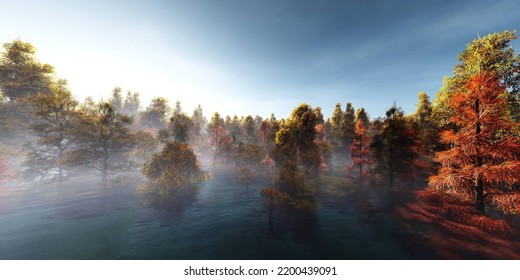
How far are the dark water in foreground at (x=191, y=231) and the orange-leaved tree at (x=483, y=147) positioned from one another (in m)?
5.82

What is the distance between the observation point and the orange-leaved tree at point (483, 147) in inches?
420

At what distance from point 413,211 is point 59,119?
51094 mm

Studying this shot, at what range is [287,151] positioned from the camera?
29.2 metres

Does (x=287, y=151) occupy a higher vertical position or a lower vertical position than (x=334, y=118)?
lower

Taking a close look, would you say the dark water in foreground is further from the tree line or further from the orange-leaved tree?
the orange-leaved tree

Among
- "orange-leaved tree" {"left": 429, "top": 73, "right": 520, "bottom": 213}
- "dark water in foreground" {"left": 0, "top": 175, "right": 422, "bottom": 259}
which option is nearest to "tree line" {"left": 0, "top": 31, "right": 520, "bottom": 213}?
"orange-leaved tree" {"left": 429, "top": 73, "right": 520, "bottom": 213}

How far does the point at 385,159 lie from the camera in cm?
2662

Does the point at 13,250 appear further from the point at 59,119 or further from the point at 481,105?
the point at 481,105

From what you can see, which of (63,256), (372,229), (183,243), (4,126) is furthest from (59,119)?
(372,229)

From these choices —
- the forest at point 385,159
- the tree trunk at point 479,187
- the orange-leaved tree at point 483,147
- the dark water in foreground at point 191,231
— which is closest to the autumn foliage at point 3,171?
the forest at point 385,159

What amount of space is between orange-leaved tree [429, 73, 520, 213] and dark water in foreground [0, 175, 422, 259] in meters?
5.82

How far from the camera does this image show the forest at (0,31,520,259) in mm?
11570

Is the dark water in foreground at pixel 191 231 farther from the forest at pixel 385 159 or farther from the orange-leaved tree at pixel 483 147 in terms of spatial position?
the orange-leaved tree at pixel 483 147

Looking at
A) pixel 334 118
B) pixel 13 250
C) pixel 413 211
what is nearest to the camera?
pixel 13 250
